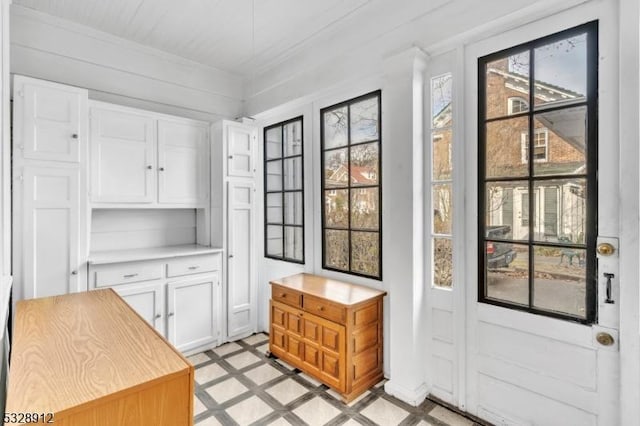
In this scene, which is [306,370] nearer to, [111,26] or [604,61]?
[604,61]

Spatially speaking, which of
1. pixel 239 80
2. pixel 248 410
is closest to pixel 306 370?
pixel 248 410

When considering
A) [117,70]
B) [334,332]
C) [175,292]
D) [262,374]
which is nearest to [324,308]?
[334,332]

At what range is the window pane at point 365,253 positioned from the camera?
274cm

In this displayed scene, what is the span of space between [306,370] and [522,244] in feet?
6.04

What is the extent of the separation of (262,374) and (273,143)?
7.68 ft

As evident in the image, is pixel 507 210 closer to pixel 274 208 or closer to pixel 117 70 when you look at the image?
pixel 274 208

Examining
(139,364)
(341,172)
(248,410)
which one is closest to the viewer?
(139,364)

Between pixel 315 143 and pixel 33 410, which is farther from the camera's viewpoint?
pixel 315 143

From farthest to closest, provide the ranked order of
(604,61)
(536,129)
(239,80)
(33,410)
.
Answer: (239,80) → (536,129) → (604,61) → (33,410)

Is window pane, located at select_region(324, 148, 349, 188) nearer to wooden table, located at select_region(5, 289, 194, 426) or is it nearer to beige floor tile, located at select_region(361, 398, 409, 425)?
beige floor tile, located at select_region(361, 398, 409, 425)

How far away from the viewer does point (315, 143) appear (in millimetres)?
3188

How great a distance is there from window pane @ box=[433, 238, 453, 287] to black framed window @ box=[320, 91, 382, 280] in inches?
19.2

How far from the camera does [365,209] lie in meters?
2.82

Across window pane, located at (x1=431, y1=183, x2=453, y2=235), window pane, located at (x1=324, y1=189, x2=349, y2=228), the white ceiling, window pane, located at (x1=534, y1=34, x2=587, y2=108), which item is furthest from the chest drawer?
window pane, located at (x1=534, y1=34, x2=587, y2=108)
